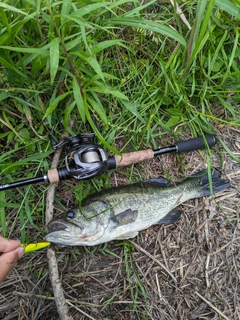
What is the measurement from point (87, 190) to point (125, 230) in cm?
48

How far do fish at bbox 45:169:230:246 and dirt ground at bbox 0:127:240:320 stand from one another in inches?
5.0

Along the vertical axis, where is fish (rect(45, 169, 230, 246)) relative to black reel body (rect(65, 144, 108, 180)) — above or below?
below

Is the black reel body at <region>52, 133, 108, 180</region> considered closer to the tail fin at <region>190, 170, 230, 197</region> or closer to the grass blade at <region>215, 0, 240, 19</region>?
the tail fin at <region>190, 170, 230, 197</region>

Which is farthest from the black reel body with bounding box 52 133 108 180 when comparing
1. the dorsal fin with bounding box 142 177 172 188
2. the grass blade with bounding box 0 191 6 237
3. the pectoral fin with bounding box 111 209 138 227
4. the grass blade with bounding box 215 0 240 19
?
the grass blade with bounding box 215 0 240 19

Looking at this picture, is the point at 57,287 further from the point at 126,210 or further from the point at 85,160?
the point at 85,160

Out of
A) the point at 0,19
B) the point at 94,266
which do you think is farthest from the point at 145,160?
the point at 0,19

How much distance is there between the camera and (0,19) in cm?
245

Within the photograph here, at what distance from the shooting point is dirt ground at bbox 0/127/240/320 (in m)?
2.95

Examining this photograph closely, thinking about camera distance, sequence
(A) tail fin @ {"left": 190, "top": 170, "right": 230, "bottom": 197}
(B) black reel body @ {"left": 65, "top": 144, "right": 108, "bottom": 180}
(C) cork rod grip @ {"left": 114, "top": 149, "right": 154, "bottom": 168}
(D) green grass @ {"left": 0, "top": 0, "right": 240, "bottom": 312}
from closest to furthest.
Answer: (B) black reel body @ {"left": 65, "top": 144, "right": 108, "bottom": 180} → (D) green grass @ {"left": 0, "top": 0, "right": 240, "bottom": 312} → (C) cork rod grip @ {"left": 114, "top": 149, "right": 154, "bottom": 168} → (A) tail fin @ {"left": 190, "top": 170, "right": 230, "bottom": 197}

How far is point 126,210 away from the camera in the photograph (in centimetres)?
280

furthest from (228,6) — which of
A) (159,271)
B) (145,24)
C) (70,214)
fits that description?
(159,271)

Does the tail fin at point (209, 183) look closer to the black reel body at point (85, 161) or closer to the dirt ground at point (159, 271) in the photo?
the dirt ground at point (159, 271)

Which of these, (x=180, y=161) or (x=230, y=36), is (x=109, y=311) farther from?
(x=230, y=36)

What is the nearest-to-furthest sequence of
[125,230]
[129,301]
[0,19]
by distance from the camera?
1. [0,19]
2. [125,230]
3. [129,301]
